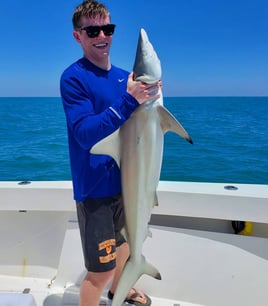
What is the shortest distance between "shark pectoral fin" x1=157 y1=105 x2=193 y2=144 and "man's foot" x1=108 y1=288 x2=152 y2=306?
136cm

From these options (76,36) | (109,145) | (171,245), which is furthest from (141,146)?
(171,245)

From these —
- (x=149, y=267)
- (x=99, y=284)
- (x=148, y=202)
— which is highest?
(x=148, y=202)

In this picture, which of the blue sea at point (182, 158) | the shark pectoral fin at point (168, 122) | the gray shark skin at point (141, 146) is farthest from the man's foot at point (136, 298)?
the blue sea at point (182, 158)

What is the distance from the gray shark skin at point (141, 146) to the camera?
54.9 inches

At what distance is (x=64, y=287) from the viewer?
2555 millimetres

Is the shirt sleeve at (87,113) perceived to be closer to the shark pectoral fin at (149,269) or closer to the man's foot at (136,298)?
the shark pectoral fin at (149,269)

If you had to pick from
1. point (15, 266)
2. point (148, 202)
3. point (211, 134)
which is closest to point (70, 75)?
point (148, 202)

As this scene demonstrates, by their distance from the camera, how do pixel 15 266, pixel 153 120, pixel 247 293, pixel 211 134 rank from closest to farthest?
pixel 153 120 → pixel 247 293 → pixel 15 266 → pixel 211 134

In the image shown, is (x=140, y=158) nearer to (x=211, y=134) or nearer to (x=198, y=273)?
(x=198, y=273)

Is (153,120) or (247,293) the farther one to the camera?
(247,293)

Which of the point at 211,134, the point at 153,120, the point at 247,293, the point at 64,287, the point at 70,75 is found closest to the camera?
the point at 153,120

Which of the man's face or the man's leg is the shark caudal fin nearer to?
the man's leg

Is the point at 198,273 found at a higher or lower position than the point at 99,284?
lower

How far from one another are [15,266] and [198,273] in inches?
57.4
